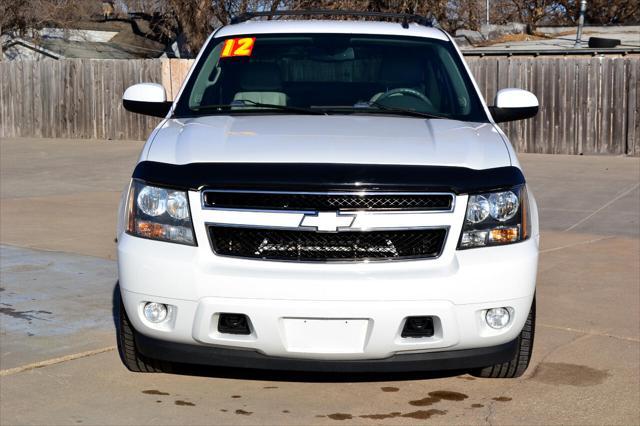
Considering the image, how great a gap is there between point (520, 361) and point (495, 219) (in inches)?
36.8

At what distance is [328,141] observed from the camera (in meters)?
4.96

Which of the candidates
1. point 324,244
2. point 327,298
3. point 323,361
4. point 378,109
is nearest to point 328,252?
point 324,244

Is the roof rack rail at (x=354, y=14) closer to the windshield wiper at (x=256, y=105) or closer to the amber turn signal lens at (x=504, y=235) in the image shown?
the windshield wiper at (x=256, y=105)

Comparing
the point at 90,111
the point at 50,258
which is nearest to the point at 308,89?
the point at 50,258

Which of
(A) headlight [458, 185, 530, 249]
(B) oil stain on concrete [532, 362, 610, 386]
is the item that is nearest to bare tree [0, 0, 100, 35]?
(B) oil stain on concrete [532, 362, 610, 386]

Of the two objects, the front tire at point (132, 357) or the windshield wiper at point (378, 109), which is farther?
the windshield wiper at point (378, 109)

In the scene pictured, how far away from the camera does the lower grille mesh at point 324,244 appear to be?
4.58 metres

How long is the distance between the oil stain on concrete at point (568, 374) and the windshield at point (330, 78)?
1368 millimetres

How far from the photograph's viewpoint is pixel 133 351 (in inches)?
209

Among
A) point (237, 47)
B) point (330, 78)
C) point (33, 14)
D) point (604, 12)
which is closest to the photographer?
point (330, 78)

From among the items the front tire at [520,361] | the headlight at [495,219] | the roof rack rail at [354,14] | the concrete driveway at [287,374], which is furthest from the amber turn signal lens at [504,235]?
the roof rack rail at [354,14]

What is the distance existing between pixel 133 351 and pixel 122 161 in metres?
14.5

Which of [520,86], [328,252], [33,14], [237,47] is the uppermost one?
[237,47]

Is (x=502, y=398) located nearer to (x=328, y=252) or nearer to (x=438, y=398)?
(x=438, y=398)
